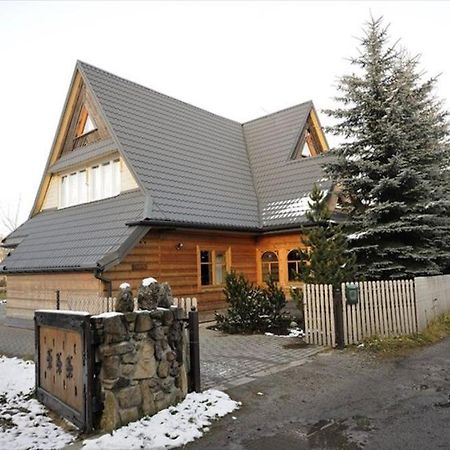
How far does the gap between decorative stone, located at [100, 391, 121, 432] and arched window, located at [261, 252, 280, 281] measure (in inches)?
483

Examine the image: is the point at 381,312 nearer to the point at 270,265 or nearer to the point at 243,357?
the point at 243,357

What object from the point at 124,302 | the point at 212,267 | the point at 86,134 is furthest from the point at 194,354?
the point at 86,134

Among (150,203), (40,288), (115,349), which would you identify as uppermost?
(150,203)

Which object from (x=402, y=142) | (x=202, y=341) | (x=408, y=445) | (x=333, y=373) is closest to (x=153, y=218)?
(x=202, y=341)

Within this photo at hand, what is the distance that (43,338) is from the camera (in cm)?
684

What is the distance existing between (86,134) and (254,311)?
1039cm

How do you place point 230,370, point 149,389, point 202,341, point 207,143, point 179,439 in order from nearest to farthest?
point 179,439, point 149,389, point 230,370, point 202,341, point 207,143

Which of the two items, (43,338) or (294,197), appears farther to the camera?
(294,197)

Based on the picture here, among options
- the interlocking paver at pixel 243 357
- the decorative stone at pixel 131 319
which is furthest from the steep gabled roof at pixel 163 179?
the decorative stone at pixel 131 319

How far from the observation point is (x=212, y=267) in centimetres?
1617

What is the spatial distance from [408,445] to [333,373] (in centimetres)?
309

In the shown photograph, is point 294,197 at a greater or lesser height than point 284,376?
greater

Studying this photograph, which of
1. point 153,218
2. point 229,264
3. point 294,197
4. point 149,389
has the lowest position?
point 149,389

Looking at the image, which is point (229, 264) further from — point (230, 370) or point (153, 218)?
point (230, 370)
